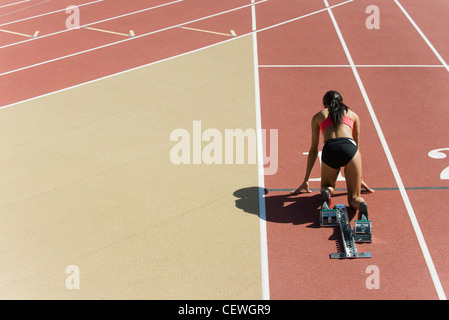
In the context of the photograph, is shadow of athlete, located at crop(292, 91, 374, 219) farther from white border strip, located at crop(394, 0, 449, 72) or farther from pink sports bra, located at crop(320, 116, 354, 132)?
white border strip, located at crop(394, 0, 449, 72)

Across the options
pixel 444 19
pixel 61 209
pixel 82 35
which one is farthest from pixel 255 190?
pixel 444 19

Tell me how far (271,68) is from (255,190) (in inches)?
180

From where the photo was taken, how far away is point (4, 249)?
6934 millimetres

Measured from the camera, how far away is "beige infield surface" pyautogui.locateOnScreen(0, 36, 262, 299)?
6.45 m

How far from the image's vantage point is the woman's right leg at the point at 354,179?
7188 mm

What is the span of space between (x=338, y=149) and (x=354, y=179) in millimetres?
405

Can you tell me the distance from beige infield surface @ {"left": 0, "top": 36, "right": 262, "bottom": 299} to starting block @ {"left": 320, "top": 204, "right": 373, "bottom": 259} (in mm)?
824

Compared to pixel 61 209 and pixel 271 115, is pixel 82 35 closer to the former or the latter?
pixel 271 115

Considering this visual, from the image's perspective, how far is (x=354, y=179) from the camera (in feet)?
23.8

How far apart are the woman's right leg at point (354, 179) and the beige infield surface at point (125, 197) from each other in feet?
3.79

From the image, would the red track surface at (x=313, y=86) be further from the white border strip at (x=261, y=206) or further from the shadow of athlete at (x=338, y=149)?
the shadow of athlete at (x=338, y=149)

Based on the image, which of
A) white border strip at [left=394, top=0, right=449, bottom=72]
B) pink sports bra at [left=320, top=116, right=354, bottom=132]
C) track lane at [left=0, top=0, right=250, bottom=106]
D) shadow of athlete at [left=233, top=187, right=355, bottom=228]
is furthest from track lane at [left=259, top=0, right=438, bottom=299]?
track lane at [left=0, top=0, right=250, bottom=106]

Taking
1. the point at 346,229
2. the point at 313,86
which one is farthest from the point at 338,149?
the point at 313,86

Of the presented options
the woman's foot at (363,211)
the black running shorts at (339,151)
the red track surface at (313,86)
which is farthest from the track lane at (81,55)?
the woman's foot at (363,211)
